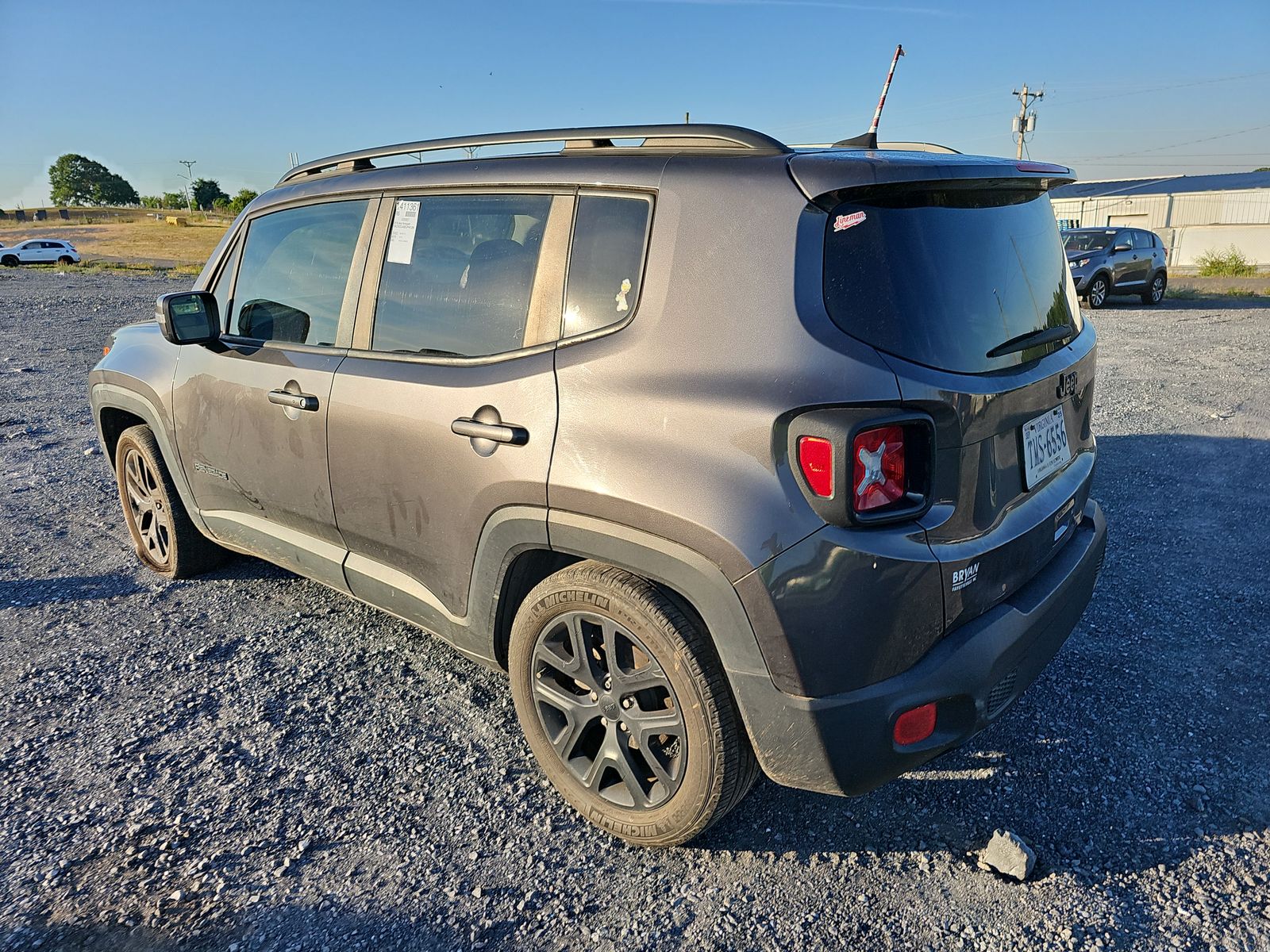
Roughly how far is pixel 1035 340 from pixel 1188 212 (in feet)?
172

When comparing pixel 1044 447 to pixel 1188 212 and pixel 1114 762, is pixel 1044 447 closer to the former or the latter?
pixel 1114 762

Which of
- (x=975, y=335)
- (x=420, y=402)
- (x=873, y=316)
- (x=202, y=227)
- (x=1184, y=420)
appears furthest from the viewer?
(x=202, y=227)

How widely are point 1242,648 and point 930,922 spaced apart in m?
2.22

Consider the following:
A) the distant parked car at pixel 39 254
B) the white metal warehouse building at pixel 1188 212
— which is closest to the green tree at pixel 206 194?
the distant parked car at pixel 39 254

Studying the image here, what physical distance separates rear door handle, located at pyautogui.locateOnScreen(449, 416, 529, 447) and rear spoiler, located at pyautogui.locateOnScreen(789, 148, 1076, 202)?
40.1 inches

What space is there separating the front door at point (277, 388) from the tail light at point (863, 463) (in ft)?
6.16

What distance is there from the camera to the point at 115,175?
359 feet

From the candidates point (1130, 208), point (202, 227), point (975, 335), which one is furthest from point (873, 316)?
point (202, 227)

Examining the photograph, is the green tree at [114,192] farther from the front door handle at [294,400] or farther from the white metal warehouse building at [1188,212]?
the front door handle at [294,400]

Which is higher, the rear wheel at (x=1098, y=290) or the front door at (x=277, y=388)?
the front door at (x=277, y=388)

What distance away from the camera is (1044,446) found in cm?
244

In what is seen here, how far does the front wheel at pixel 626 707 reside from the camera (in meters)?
2.17

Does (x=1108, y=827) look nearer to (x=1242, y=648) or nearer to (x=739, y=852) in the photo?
(x=739, y=852)

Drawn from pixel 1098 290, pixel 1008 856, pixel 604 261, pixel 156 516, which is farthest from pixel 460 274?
pixel 1098 290
